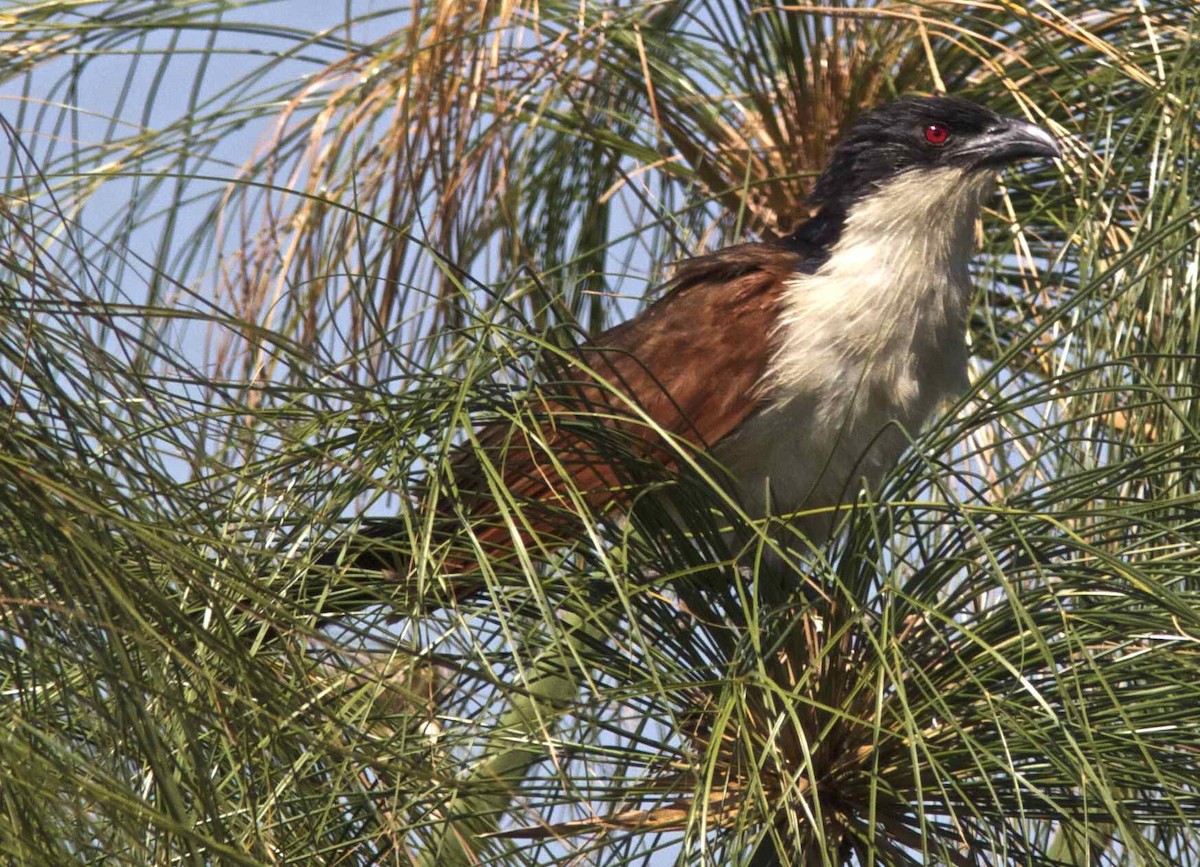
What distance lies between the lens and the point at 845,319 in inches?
126

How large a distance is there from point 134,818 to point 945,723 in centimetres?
111

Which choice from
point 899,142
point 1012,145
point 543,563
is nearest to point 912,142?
point 899,142

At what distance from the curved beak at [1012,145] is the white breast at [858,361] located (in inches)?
2.9

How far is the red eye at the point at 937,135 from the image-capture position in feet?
10.9

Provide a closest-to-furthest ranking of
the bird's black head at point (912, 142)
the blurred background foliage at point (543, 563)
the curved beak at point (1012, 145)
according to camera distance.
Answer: the blurred background foliage at point (543, 563) < the curved beak at point (1012, 145) < the bird's black head at point (912, 142)

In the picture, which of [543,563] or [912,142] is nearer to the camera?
[543,563]

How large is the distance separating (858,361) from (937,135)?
52cm

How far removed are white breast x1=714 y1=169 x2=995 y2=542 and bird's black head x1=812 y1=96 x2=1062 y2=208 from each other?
6 centimetres

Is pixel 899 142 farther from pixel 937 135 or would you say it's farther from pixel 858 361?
pixel 858 361

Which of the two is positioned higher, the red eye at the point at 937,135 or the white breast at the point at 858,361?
the red eye at the point at 937,135

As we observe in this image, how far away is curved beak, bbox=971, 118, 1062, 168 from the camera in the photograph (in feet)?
10.2

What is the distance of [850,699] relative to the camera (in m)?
2.01

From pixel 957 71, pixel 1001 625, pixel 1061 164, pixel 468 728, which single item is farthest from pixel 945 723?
pixel 957 71

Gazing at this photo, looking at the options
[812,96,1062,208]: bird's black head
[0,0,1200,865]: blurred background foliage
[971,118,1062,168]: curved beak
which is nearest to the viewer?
[0,0,1200,865]: blurred background foliage
